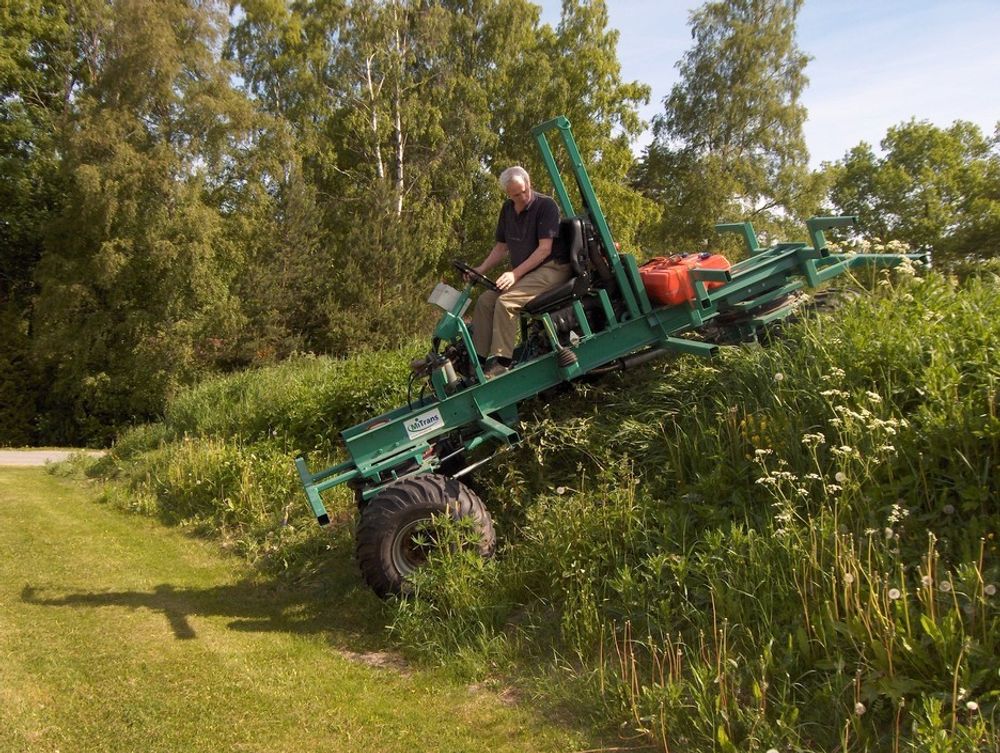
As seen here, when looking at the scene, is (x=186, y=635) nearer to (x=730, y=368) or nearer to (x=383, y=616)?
(x=383, y=616)

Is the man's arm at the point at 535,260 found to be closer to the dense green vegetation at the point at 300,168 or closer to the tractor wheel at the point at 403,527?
the tractor wheel at the point at 403,527

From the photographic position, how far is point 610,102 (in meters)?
27.3

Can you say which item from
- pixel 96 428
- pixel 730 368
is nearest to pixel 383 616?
pixel 730 368

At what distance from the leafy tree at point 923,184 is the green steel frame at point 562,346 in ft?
99.5

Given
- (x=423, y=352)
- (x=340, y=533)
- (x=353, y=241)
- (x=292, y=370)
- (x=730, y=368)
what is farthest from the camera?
(x=353, y=241)

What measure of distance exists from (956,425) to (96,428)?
2241 centimetres

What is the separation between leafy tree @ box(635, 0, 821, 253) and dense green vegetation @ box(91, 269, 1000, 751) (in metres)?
24.0

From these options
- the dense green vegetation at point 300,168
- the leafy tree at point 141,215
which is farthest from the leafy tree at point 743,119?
the leafy tree at point 141,215

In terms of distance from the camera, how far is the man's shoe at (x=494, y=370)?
5.34 m

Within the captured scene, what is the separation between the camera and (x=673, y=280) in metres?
5.42

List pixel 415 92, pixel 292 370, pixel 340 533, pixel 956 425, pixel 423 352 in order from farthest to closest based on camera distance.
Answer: pixel 415 92, pixel 292 370, pixel 423 352, pixel 340 533, pixel 956 425

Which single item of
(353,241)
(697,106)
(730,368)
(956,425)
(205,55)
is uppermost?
(205,55)

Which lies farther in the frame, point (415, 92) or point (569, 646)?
point (415, 92)

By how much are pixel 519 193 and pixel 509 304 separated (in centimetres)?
82
